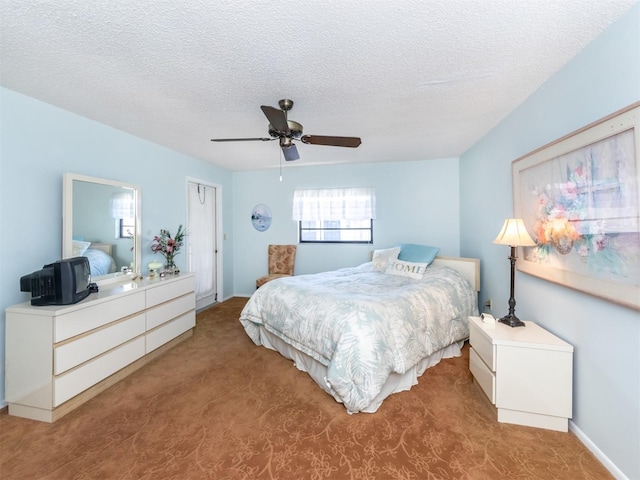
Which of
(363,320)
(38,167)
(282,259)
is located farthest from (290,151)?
(282,259)

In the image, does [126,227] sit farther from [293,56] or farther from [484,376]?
[484,376]

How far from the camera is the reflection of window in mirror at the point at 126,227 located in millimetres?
2865

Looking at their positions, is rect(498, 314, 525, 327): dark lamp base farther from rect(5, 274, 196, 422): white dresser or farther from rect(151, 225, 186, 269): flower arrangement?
rect(151, 225, 186, 269): flower arrangement

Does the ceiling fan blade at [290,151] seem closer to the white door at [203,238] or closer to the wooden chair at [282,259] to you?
the white door at [203,238]

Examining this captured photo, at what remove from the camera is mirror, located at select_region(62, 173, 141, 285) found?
7.76ft

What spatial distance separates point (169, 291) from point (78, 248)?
2.95 ft

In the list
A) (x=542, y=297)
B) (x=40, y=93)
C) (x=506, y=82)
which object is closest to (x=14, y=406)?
(x=40, y=93)

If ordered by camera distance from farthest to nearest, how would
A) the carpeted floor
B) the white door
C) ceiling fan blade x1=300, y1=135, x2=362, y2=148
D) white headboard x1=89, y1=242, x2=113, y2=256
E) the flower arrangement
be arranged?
1. the white door
2. the flower arrangement
3. white headboard x1=89, y1=242, x2=113, y2=256
4. ceiling fan blade x1=300, y1=135, x2=362, y2=148
5. the carpeted floor

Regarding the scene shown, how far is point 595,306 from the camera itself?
60.9 inches

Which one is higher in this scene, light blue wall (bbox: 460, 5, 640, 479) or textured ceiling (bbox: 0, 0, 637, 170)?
textured ceiling (bbox: 0, 0, 637, 170)

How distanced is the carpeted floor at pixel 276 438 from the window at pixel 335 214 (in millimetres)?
2695

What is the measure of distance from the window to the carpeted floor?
2695 mm

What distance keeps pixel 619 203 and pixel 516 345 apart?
3.27ft

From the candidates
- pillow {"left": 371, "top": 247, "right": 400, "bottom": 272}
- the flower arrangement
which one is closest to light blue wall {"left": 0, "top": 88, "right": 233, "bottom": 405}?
the flower arrangement
